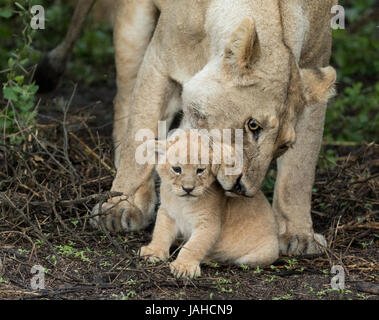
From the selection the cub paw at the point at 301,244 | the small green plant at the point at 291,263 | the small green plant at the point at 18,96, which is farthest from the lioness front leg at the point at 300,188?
the small green plant at the point at 18,96

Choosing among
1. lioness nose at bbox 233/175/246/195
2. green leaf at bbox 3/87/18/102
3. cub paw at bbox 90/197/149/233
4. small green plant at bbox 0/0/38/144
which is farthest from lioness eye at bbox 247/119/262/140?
green leaf at bbox 3/87/18/102

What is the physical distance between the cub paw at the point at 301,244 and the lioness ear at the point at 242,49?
4.34 feet

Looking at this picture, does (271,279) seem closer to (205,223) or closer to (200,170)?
(205,223)

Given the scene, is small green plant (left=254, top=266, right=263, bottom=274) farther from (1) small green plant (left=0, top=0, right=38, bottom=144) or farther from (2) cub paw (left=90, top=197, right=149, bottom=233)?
(1) small green plant (left=0, top=0, right=38, bottom=144)

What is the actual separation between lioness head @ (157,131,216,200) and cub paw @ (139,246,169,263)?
38 centimetres

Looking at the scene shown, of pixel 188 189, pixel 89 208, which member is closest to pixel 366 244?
pixel 188 189

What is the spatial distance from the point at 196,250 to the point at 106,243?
68 cm

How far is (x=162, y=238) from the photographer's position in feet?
14.4

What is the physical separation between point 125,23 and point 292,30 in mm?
1722

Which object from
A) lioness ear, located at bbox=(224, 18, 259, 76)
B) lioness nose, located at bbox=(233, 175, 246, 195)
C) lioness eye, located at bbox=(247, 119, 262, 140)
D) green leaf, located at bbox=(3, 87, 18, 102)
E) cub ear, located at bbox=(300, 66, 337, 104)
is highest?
lioness ear, located at bbox=(224, 18, 259, 76)

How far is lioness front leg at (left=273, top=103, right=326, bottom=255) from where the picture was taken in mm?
5047

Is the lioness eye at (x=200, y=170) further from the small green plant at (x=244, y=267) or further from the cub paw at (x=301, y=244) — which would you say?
the cub paw at (x=301, y=244)

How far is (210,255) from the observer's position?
14.8 feet

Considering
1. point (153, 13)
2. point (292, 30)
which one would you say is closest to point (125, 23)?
point (153, 13)
